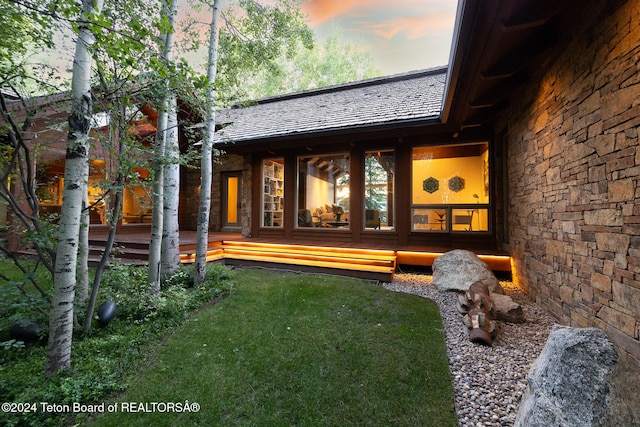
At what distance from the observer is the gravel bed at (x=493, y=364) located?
1727mm

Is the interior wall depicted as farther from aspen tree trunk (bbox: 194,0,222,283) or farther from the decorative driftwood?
aspen tree trunk (bbox: 194,0,222,283)

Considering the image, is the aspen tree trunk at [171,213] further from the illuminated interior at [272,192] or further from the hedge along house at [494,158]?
the illuminated interior at [272,192]

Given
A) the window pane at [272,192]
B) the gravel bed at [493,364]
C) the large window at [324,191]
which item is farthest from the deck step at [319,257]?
the window pane at [272,192]

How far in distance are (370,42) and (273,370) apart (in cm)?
1850

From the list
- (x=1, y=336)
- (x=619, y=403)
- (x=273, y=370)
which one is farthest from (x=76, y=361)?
(x=619, y=403)

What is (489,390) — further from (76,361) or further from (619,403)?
(76,361)

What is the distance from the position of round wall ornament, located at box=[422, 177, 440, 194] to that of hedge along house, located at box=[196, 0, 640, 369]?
0.15ft

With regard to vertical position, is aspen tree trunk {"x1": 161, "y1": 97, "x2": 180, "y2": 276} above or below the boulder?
above

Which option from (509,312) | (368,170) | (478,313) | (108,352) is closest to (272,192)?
(368,170)

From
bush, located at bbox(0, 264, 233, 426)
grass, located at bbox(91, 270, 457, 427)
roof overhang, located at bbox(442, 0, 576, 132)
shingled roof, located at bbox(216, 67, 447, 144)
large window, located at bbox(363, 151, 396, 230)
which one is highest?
shingled roof, located at bbox(216, 67, 447, 144)

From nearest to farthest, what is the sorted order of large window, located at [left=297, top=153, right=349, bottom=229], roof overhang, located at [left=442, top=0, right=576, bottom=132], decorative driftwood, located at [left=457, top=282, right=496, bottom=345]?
roof overhang, located at [left=442, top=0, right=576, bottom=132] < decorative driftwood, located at [left=457, top=282, right=496, bottom=345] < large window, located at [left=297, top=153, right=349, bottom=229]

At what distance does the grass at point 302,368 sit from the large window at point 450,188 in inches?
116

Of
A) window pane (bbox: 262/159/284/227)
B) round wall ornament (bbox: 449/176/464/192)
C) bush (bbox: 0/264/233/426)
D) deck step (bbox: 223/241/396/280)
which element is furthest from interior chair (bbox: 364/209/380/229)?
bush (bbox: 0/264/233/426)

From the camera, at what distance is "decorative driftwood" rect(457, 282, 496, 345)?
2578mm
